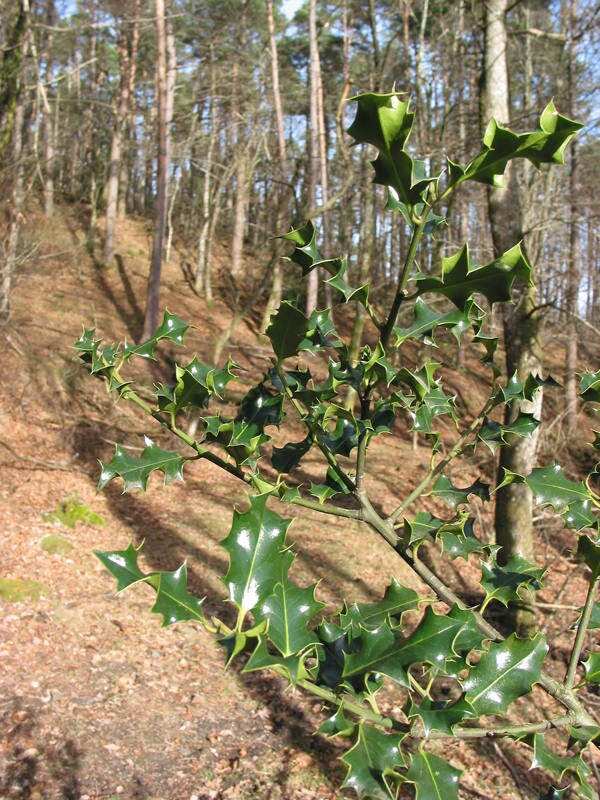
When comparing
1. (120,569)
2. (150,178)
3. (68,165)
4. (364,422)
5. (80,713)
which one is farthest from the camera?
(150,178)

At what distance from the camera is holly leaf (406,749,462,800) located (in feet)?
2.56

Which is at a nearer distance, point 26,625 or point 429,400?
point 429,400

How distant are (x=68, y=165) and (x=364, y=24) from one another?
45.7ft

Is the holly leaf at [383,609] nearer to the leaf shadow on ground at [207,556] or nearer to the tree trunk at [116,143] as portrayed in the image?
the leaf shadow on ground at [207,556]

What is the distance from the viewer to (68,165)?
27688 mm

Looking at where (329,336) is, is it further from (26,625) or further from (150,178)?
(150,178)

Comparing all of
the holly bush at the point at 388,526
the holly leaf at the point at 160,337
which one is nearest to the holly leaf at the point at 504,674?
the holly bush at the point at 388,526

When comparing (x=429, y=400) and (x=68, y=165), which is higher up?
(x=68, y=165)

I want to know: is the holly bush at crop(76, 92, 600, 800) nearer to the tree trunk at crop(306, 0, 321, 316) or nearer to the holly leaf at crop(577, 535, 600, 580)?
the holly leaf at crop(577, 535, 600, 580)

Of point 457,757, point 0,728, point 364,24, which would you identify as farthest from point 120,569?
point 364,24

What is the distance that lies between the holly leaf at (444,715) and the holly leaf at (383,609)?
0.15 m

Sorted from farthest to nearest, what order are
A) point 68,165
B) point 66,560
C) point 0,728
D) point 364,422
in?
point 68,165 < point 66,560 < point 0,728 < point 364,422

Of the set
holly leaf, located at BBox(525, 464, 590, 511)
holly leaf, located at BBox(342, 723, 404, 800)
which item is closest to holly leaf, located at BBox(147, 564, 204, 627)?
holly leaf, located at BBox(342, 723, 404, 800)

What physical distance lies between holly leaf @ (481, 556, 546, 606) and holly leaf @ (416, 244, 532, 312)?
1.96 feet
